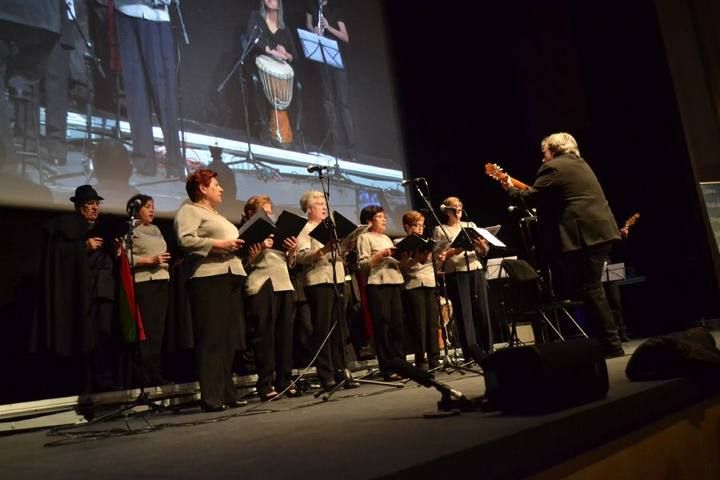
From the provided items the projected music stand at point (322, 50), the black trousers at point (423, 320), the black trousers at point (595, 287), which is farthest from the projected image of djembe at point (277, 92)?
the black trousers at point (595, 287)

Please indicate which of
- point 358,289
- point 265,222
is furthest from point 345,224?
point 358,289

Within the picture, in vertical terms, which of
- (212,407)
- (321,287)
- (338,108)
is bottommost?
(212,407)

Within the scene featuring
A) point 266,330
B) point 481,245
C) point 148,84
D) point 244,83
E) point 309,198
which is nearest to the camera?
point 266,330

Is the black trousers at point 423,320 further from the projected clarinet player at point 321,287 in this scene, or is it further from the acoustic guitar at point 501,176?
the acoustic guitar at point 501,176

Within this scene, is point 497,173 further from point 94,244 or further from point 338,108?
point 94,244

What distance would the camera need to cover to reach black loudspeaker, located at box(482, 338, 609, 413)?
203cm

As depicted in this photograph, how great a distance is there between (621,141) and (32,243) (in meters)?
6.54

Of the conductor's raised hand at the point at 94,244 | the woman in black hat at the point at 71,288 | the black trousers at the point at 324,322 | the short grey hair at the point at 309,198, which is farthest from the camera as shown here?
the short grey hair at the point at 309,198

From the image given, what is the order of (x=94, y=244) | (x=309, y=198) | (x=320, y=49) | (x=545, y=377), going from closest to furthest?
1. (x=545, y=377)
2. (x=94, y=244)
3. (x=309, y=198)
4. (x=320, y=49)

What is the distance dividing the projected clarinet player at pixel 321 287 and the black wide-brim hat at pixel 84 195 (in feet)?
4.92

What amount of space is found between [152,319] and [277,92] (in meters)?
2.66

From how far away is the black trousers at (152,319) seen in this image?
4684mm

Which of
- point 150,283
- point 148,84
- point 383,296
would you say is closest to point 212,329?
point 150,283

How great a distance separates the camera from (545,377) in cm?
202
